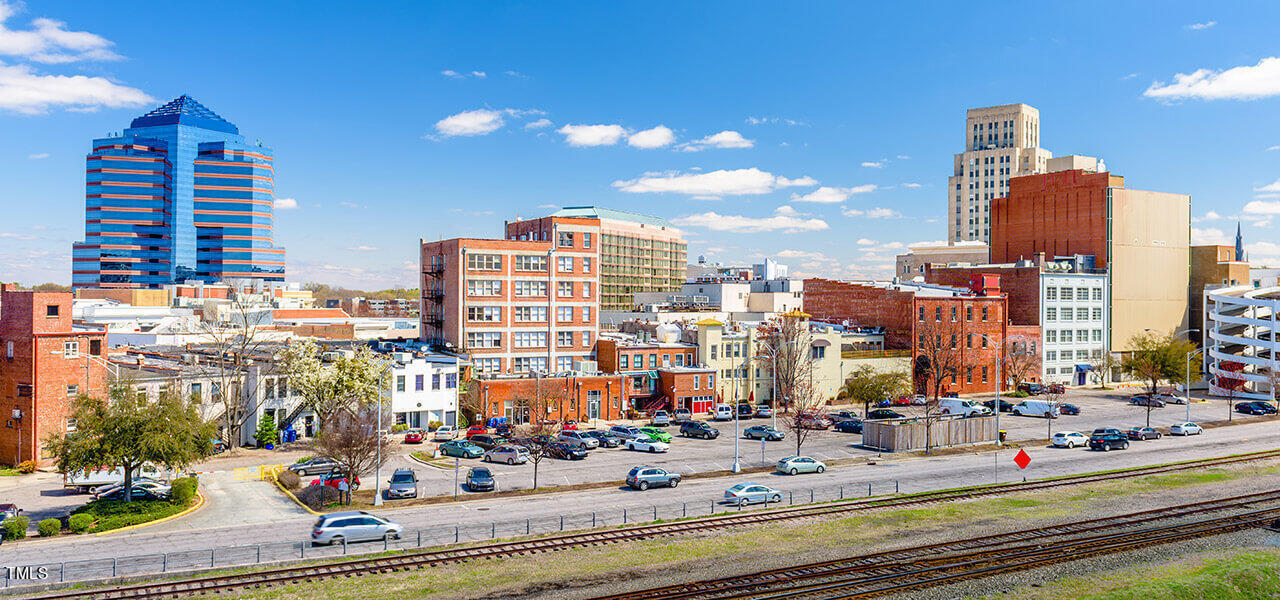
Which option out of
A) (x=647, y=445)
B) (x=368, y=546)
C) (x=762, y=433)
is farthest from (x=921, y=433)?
(x=368, y=546)

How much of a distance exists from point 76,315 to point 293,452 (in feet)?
266

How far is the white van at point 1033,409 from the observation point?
8300 cm

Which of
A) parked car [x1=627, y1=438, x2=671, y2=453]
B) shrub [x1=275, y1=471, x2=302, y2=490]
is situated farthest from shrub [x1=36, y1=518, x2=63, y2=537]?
parked car [x1=627, y1=438, x2=671, y2=453]

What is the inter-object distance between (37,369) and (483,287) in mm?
38451

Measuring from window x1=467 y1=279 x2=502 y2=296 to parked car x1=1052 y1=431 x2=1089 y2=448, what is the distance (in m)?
52.1

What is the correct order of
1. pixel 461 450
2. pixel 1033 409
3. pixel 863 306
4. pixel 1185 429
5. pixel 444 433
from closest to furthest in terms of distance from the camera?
pixel 461 450 < pixel 444 433 < pixel 1185 429 < pixel 1033 409 < pixel 863 306

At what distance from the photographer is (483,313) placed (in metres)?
85.9

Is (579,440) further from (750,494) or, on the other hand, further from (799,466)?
(750,494)

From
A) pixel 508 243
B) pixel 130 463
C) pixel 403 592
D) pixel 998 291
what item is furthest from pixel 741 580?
pixel 998 291

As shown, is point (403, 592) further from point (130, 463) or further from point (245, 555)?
point (130, 463)

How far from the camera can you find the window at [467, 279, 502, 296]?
279 ft

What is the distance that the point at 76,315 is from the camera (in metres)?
123

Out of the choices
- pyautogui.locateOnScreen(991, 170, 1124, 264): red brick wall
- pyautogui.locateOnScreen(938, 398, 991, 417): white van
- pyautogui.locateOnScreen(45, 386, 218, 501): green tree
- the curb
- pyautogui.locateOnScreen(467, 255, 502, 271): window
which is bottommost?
the curb

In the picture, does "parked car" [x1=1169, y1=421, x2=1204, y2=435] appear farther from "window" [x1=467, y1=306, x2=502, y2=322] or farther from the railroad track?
"window" [x1=467, y1=306, x2=502, y2=322]
